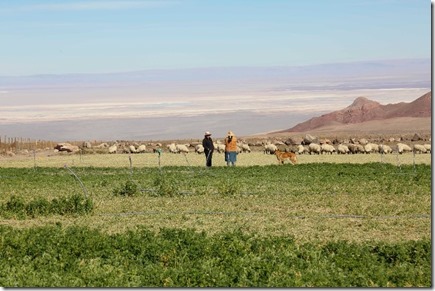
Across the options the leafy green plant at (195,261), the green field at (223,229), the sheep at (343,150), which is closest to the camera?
the leafy green plant at (195,261)

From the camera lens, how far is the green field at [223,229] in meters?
9.25

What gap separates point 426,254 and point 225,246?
235 centimetres

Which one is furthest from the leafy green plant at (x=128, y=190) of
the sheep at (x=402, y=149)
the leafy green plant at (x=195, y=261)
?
the sheep at (x=402, y=149)

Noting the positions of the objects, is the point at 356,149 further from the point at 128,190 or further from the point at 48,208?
the point at 48,208

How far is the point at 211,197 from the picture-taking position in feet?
59.4

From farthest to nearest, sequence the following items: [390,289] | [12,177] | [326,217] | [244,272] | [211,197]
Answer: [12,177] < [211,197] < [326,217] < [244,272] < [390,289]

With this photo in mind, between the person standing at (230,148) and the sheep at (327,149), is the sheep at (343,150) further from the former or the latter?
the person standing at (230,148)

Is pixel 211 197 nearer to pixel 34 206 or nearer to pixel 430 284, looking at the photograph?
pixel 34 206

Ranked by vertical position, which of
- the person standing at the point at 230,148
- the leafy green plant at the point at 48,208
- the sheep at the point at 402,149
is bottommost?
the sheep at the point at 402,149

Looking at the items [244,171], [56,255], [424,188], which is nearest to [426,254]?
[56,255]

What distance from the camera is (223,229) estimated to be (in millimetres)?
13312

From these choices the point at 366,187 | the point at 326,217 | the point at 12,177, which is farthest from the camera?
the point at 12,177

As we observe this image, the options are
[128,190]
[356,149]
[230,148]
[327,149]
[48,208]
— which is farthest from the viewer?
[327,149]

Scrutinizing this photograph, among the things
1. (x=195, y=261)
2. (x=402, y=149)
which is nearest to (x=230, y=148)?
(x=402, y=149)
